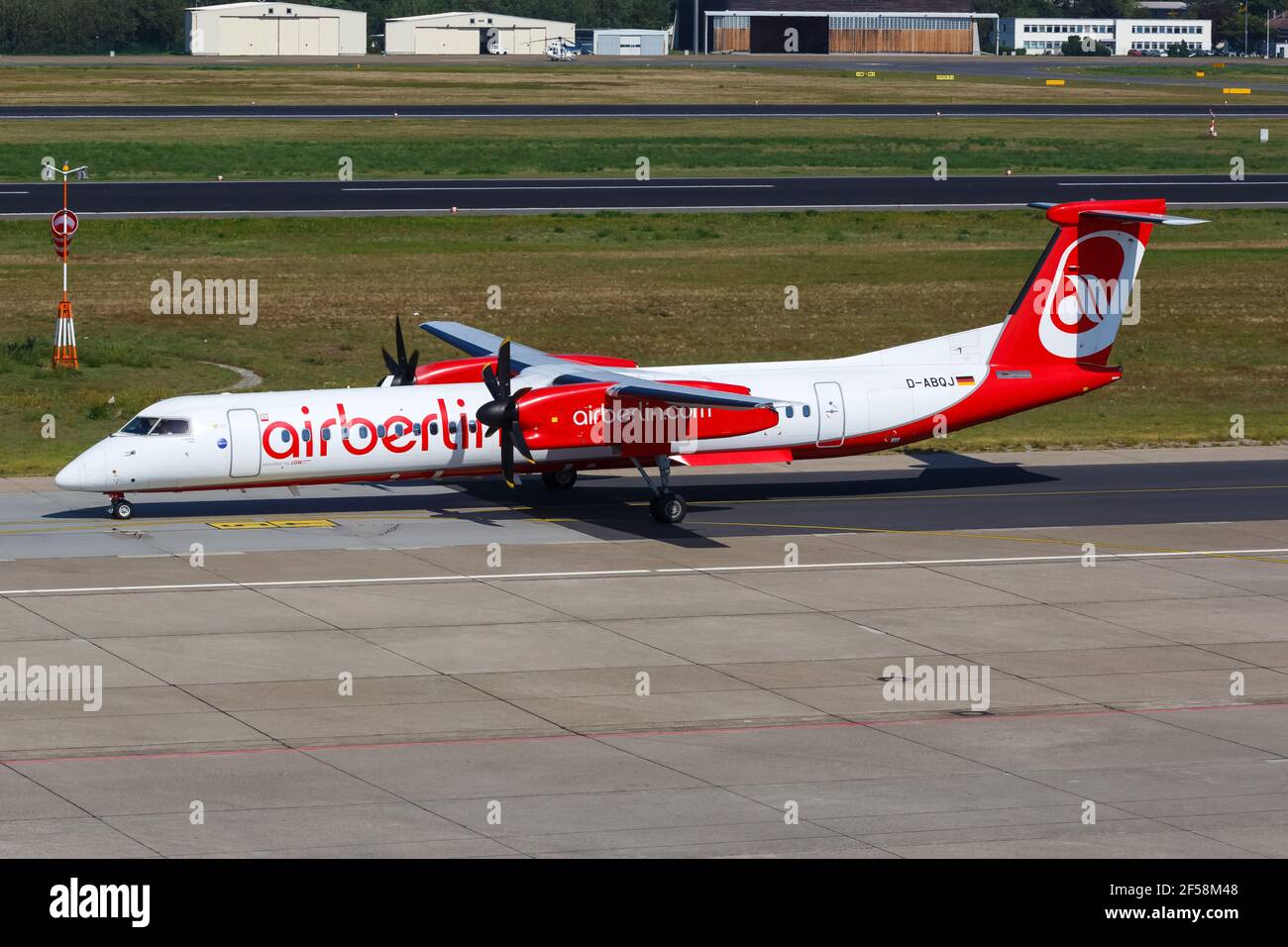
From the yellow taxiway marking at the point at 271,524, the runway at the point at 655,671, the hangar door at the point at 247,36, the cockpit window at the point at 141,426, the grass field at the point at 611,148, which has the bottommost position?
the runway at the point at 655,671

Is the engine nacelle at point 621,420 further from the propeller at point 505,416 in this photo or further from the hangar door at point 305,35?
the hangar door at point 305,35

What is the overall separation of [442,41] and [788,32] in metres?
37.0

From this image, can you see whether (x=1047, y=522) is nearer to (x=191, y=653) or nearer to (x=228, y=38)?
(x=191, y=653)

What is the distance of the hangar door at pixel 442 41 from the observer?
634ft

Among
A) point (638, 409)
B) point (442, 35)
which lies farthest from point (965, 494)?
point (442, 35)

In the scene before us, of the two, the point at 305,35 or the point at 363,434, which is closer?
Result: the point at 363,434

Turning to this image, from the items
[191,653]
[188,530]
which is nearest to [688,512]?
[188,530]

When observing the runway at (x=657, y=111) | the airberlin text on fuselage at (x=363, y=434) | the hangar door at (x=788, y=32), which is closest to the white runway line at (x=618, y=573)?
the airberlin text on fuselage at (x=363, y=434)

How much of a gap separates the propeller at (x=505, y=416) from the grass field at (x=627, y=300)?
1227 cm

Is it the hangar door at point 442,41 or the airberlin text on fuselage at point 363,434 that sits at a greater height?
the hangar door at point 442,41

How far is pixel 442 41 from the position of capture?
193875 mm

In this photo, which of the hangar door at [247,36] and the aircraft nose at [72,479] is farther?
the hangar door at [247,36]

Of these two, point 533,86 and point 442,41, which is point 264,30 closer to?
point 442,41

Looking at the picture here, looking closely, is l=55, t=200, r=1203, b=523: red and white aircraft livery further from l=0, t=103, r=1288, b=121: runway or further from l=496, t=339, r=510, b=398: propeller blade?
l=0, t=103, r=1288, b=121: runway
